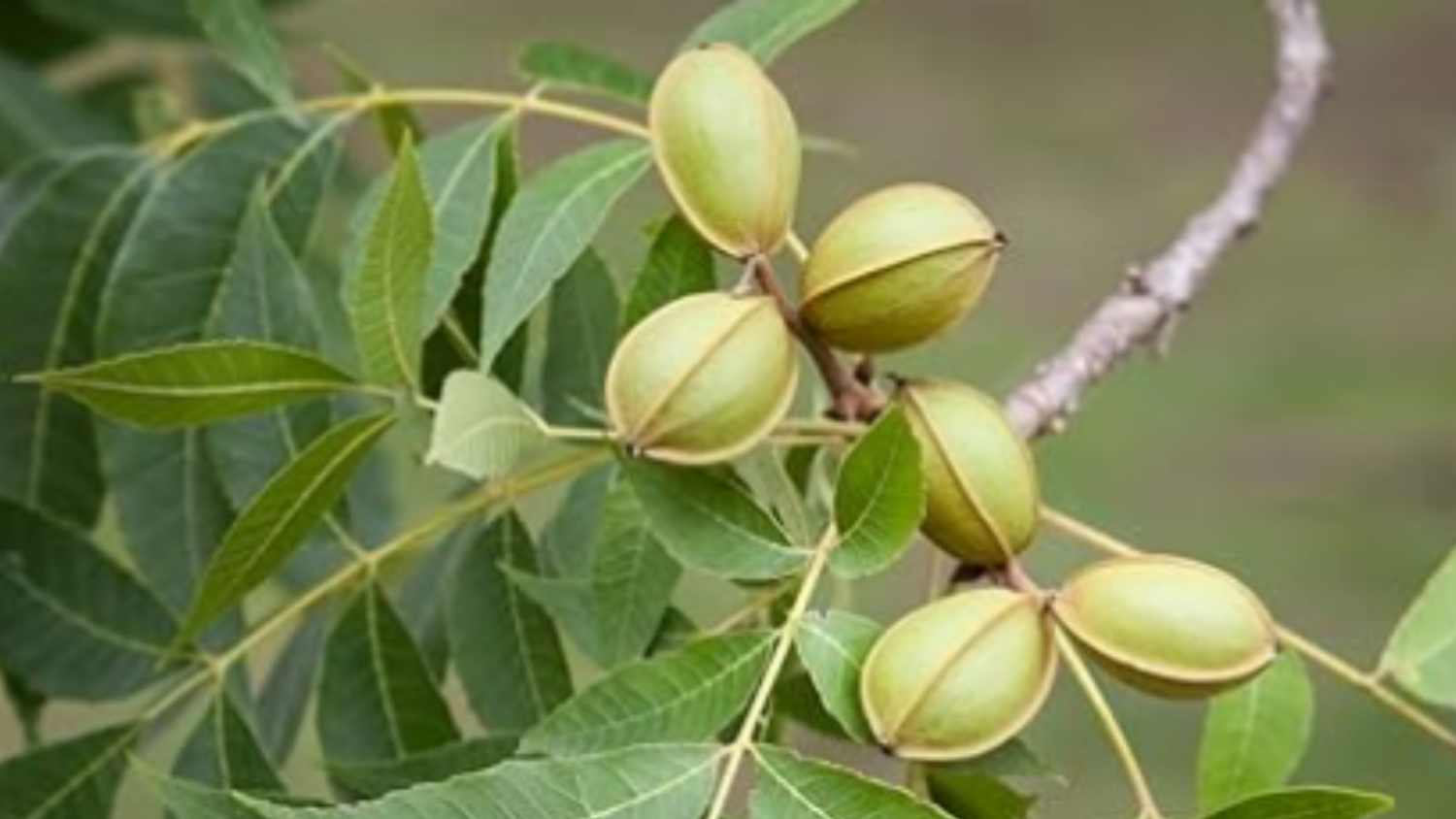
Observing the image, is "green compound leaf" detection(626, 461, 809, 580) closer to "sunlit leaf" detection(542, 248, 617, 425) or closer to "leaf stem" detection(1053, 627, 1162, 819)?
"leaf stem" detection(1053, 627, 1162, 819)

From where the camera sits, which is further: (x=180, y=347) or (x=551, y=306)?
(x=551, y=306)

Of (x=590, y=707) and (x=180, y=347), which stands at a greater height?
(x=180, y=347)

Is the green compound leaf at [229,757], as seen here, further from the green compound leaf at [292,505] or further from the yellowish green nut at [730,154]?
the yellowish green nut at [730,154]

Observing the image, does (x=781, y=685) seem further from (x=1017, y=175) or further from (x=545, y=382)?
(x=1017, y=175)

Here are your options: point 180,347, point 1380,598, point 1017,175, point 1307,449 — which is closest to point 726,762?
point 180,347

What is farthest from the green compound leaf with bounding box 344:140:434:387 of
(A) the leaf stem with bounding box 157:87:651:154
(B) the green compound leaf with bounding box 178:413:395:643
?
(A) the leaf stem with bounding box 157:87:651:154

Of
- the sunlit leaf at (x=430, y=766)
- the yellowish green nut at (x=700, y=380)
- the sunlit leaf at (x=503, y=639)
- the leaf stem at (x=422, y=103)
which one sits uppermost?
the leaf stem at (x=422, y=103)

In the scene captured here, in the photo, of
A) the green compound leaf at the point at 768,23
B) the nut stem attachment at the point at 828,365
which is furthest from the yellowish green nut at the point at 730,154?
the green compound leaf at the point at 768,23
